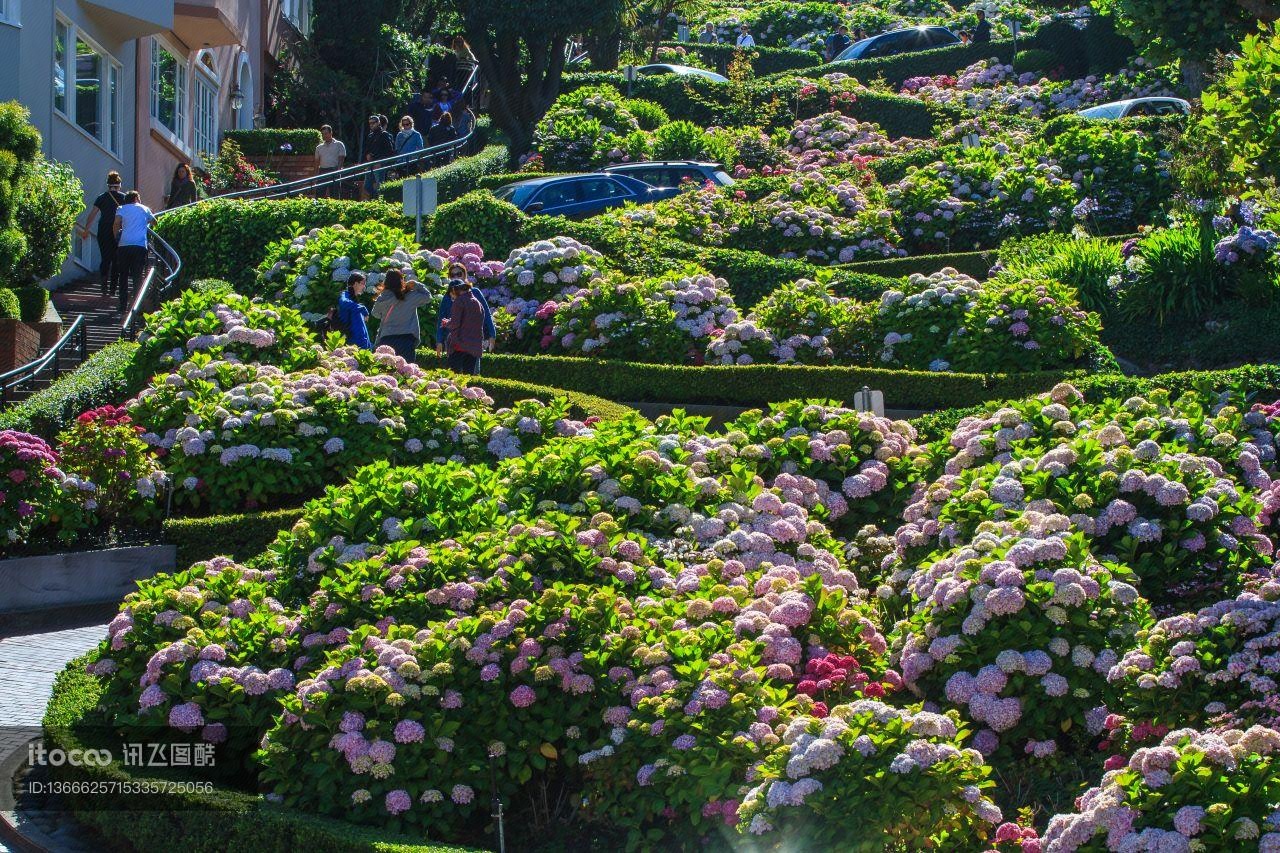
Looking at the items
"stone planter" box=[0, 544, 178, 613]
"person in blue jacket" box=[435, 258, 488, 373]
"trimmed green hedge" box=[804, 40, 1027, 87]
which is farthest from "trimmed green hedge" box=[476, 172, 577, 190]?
"stone planter" box=[0, 544, 178, 613]

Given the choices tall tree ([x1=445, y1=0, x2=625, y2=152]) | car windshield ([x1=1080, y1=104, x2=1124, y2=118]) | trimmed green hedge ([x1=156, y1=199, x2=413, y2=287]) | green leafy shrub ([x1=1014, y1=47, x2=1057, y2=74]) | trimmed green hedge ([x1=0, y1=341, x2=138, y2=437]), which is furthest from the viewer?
green leafy shrub ([x1=1014, y1=47, x2=1057, y2=74])

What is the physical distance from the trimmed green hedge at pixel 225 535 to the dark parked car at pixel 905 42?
39.3m

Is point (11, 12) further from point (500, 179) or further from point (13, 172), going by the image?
point (500, 179)

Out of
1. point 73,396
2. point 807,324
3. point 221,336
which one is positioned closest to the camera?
point 73,396

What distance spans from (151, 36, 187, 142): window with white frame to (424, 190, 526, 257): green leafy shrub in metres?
7.80

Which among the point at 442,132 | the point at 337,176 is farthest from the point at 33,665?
the point at 442,132

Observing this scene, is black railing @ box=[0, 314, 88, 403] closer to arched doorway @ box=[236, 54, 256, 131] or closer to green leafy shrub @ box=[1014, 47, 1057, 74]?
arched doorway @ box=[236, 54, 256, 131]

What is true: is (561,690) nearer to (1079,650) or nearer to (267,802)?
(267,802)

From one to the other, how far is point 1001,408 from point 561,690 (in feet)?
15.2

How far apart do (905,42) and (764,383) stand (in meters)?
35.7

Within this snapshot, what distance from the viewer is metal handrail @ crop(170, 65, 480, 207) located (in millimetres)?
28317

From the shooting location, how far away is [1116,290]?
19.8 meters

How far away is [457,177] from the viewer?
3234 centimetres

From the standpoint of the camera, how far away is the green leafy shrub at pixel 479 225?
77.0 feet
